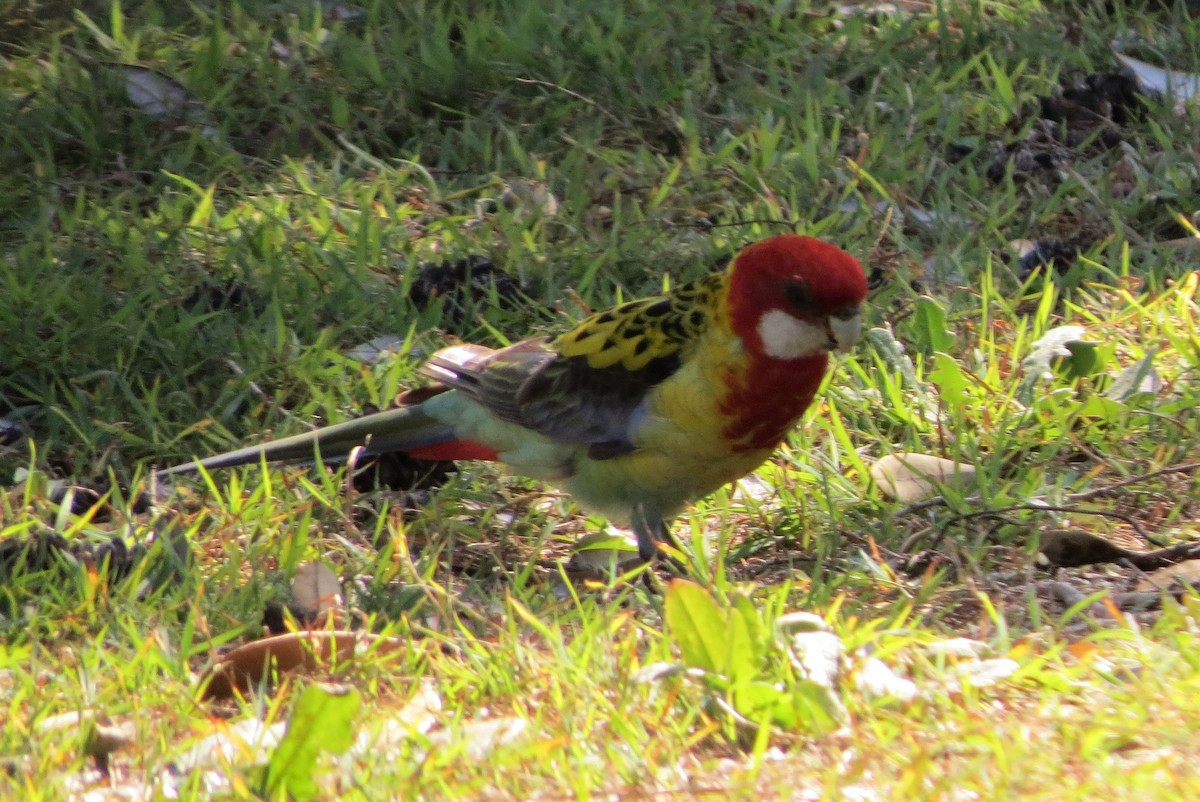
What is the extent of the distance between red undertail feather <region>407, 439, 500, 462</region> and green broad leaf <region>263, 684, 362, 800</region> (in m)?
1.54

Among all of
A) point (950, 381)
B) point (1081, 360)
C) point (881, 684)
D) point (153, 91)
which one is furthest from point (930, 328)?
point (153, 91)

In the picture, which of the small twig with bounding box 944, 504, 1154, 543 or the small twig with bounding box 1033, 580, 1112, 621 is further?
the small twig with bounding box 944, 504, 1154, 543

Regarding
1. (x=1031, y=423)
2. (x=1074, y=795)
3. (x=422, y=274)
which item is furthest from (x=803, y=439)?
(x=1074, y=795)

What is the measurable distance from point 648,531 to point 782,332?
21.5 inches

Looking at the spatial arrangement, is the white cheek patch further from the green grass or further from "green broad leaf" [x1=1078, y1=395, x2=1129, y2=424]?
"green broad leaf" [x1=1078, y1=395, x2=1129, y2=424]

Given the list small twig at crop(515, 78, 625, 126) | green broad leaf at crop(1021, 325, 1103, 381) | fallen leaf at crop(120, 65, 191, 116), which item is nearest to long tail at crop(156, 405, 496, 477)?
green broad leaf at crop(1021, 325, 1103, 381)

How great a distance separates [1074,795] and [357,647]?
1332 mm

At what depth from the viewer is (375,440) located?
3.78 m

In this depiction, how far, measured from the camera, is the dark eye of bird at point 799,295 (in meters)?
3.20

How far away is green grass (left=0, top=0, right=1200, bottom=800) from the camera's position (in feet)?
7.88

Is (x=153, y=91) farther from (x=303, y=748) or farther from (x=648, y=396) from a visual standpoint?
(x=303, y=748)

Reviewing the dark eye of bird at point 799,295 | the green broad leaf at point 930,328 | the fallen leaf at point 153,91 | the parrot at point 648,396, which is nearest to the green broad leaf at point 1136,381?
the green broad leaf at point 930,328

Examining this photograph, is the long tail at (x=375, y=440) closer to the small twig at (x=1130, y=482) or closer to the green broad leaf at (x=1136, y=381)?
the small twig at (x=1130, y=482)

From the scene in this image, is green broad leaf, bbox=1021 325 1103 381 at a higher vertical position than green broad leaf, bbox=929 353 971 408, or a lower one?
higher
